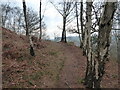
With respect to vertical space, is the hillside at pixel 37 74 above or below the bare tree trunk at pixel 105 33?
below

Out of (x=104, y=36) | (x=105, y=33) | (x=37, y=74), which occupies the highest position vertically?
(x=105, y=33)

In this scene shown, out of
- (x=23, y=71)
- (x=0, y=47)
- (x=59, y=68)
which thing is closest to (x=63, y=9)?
(x=0, y=47)

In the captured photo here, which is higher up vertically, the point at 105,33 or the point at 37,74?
the point at 105,33

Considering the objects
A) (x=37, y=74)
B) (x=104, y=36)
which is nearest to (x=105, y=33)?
(x=104, y=36)

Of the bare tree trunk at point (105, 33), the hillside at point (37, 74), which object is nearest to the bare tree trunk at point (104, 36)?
the bare tree trunk at point (105, 33)

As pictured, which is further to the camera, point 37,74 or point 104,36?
point 37,74

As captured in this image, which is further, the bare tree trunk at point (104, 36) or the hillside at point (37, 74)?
the hillside at point (37, 74)

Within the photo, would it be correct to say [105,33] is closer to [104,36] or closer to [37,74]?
[104,36]

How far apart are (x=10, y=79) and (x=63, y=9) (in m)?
25.2

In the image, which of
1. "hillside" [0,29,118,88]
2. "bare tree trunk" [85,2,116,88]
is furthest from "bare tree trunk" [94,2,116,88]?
"hillside" [0,29,118,88]

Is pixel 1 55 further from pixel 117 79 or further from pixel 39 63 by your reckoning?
pixel 117 79

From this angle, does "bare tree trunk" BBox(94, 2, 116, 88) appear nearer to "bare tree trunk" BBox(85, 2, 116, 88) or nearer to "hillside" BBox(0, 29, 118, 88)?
"bare tree trunk" BBox(85, 2, 116, 88)

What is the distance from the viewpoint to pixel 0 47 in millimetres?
19172

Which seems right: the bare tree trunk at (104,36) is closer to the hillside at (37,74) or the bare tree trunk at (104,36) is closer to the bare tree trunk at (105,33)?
the bare tree trunk at (105,33)
